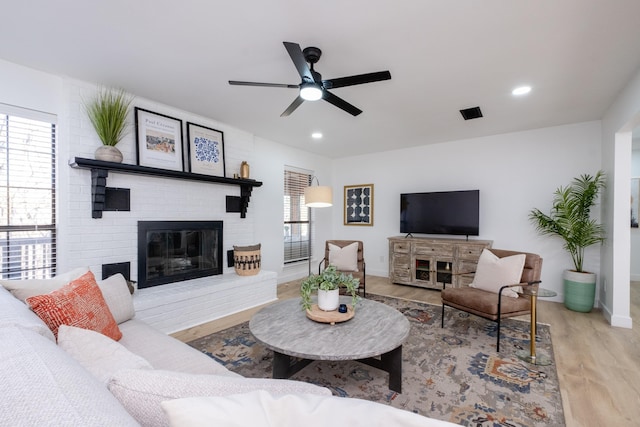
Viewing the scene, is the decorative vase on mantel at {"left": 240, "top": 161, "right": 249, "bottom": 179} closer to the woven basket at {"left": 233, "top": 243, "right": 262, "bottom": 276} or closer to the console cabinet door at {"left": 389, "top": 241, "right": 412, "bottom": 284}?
the woven basket at {"left": 233, "top": 243, "right": 262, "bottom": 276}

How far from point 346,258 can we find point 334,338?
2319 mm

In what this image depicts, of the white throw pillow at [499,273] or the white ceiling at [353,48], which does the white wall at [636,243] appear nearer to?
the white ceiling at [353,48]

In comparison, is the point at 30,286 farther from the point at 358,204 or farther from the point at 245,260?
the point at 358,204

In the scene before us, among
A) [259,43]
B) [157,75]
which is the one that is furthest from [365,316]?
[157,75]

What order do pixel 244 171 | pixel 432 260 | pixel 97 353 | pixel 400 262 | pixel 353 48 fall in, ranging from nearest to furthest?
Answer: pixel 97 353 < pixel 353 48 < pixel 244 171 < pixel 432 260 < pixel 400 262

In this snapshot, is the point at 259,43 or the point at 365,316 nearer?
the point at 259,43

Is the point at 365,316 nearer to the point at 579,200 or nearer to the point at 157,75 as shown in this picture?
the point at 157,75

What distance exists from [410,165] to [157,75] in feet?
13.9

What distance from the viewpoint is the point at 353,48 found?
2240 mm

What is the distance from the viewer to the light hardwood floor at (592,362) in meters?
1.84

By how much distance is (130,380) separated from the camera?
0.76m

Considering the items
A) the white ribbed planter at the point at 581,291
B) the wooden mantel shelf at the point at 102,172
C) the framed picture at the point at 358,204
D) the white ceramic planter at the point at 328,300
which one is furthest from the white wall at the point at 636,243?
the wooden mantel shelf at the point at 102,172

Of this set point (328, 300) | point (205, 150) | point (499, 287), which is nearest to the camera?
point (328, 300)

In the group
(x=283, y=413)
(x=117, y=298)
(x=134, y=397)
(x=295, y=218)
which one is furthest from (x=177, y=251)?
(x=283, y=413)
